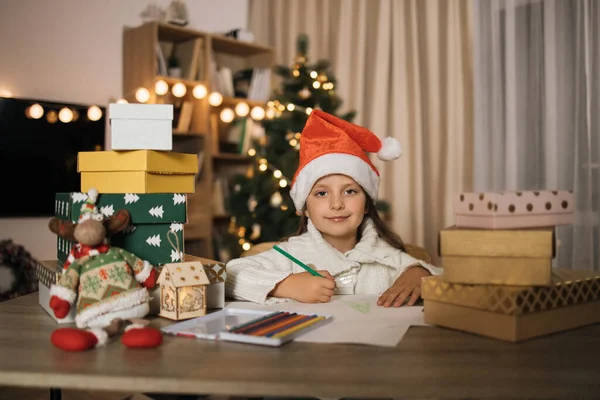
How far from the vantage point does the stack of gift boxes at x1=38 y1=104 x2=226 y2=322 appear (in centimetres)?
114

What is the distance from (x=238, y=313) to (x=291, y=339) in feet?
0.75

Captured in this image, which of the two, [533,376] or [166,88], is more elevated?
[166,88]

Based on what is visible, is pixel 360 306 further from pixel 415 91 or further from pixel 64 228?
pixel 415 91

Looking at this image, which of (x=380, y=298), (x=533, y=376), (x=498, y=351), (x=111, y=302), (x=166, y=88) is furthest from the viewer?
(x=166, y=88)

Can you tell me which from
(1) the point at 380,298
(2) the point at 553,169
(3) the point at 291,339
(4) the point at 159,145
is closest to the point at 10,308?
(4) the point at 159,145

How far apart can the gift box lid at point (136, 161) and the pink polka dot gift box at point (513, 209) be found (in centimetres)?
59

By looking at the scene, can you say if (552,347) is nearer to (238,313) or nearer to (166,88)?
(238,313)

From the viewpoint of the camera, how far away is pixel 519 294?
89cm

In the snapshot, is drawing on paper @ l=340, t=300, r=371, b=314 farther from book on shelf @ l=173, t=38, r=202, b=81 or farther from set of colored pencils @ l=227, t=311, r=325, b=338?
book on shelf @ l=173, t=38, r=202, b=81

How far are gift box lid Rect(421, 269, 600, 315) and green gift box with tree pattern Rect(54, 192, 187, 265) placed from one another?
522 mm

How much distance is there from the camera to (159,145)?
46.1 inches

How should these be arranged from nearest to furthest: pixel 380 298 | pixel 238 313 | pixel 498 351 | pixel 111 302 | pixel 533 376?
pixel 533 376 < pixel 498 351 < pixel 111 302 < pixel 238 313 < pixel 380 298

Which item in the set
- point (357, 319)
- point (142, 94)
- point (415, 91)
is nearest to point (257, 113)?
point (142, 94)

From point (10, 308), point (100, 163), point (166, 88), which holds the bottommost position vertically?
point (10, 308)
